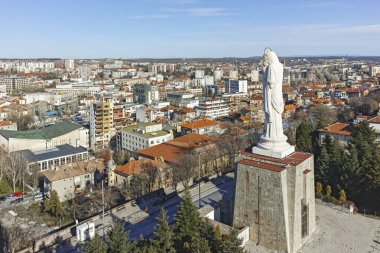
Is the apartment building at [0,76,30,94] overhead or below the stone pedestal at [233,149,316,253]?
overhead

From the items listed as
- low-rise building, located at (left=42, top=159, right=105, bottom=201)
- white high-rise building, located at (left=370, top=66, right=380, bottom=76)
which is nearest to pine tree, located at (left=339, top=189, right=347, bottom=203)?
low-rise building, located at (left=42, top=159, right=105, bottom=201)

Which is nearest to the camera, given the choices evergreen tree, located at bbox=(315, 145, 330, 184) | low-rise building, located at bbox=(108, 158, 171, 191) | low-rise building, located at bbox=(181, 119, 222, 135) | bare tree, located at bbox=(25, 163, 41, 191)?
evergreen tree, located at bbox=(315, 145, 330, 184)

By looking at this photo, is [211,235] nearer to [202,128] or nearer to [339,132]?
[339,132]

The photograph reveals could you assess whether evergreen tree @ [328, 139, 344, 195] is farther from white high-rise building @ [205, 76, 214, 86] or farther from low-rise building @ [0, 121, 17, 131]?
white high-rise building @ [205, 76, 214, 86]

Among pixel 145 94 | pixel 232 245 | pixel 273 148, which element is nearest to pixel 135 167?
pixel 273 148

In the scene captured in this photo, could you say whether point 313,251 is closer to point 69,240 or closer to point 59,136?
point 69,240
